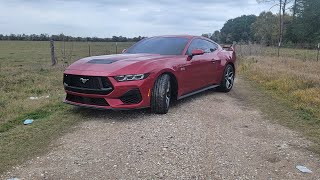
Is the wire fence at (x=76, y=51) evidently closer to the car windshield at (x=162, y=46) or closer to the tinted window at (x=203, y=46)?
the car windshield at (x=162, y=46)

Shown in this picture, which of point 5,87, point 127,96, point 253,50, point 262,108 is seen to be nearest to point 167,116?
point 127,96

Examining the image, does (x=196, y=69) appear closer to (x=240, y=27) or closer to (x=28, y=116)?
(x=28, y=116)

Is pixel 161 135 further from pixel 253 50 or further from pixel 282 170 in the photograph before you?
pixel 253 50

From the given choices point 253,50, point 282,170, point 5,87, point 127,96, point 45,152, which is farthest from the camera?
point 253,50

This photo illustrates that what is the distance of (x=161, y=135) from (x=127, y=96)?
3.42 ft

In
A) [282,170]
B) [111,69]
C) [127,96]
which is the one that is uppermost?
[111,69]

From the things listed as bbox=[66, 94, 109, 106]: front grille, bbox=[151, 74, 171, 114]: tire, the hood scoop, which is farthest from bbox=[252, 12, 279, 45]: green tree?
bbox=[66, 94, 109, 106]: front grille

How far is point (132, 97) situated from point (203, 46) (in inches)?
112

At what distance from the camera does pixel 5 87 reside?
9.76 meters

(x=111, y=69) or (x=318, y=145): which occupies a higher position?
(x=111, y=69)

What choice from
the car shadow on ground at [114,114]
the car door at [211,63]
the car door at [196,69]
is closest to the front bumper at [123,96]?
the car shadow on ground at [114,114]

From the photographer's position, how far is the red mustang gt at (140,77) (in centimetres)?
593

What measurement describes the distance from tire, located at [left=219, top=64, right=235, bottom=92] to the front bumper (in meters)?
3.30

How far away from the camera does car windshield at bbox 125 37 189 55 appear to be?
7.31 meters
